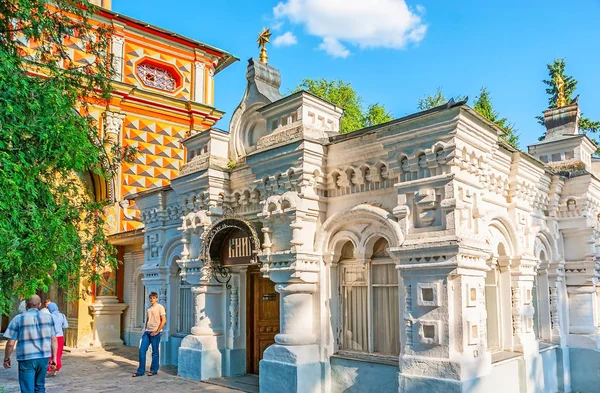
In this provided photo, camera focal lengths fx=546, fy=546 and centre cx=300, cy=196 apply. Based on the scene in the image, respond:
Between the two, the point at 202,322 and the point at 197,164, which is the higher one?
the point at 197,164

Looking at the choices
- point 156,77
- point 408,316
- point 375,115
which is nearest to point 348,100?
point 375,115

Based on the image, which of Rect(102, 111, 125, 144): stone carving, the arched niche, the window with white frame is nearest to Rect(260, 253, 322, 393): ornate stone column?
the window with white frame

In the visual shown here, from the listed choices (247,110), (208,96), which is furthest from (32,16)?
(208,96)

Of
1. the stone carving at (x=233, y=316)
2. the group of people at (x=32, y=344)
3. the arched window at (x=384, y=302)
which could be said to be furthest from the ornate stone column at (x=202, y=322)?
the arched window at (x=384, y=302)

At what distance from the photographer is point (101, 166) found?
779 cm

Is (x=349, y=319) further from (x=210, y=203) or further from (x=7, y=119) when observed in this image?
(x=7, y=119)

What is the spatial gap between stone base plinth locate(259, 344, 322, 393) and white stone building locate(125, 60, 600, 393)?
0.03 metres

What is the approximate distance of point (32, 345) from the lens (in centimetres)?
701

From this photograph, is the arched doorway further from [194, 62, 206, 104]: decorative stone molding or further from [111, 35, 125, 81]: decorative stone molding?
[194, 62, 206, 104]: decorative stone molding

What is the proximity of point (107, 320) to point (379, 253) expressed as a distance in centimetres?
1002

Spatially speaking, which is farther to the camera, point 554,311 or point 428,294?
point 554,311

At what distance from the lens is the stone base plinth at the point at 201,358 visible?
9242 mm

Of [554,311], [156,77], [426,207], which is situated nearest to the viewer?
[426,207]

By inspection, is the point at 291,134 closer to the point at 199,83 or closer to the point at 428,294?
the point at 428,294
